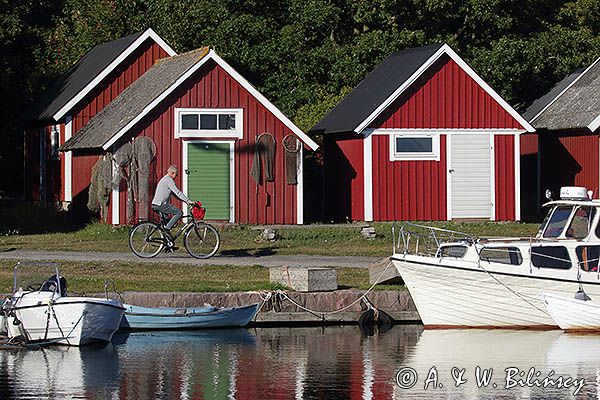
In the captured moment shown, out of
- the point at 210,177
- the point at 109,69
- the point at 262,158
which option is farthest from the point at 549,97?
the point at 109,69

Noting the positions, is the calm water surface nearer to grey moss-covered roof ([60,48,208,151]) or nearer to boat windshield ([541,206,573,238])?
boat windshield ([541,206,573,238])

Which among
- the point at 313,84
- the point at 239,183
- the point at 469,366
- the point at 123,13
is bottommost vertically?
the point at 469,366

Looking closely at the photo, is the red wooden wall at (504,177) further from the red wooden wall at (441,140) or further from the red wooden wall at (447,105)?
the red wooden wall at (447,105)

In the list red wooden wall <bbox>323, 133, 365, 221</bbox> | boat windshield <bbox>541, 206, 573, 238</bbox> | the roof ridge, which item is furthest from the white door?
boat windshield <bbox>541, 206, 573, 238</bbox>

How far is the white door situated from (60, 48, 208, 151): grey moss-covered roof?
26.1 feet

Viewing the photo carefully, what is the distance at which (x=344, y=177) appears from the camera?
4059 cm

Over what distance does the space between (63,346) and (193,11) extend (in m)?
28.8

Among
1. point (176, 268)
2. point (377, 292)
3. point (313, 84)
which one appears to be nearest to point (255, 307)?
point (377, 292)

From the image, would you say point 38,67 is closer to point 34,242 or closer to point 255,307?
point 34,242

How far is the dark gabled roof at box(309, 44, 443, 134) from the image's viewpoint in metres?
39.2

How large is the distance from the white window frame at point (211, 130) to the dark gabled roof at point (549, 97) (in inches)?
526

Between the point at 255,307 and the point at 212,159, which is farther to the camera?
the point at 212,159

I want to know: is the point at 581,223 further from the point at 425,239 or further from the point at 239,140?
the point at 239,140

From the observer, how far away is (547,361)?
66.5ft
